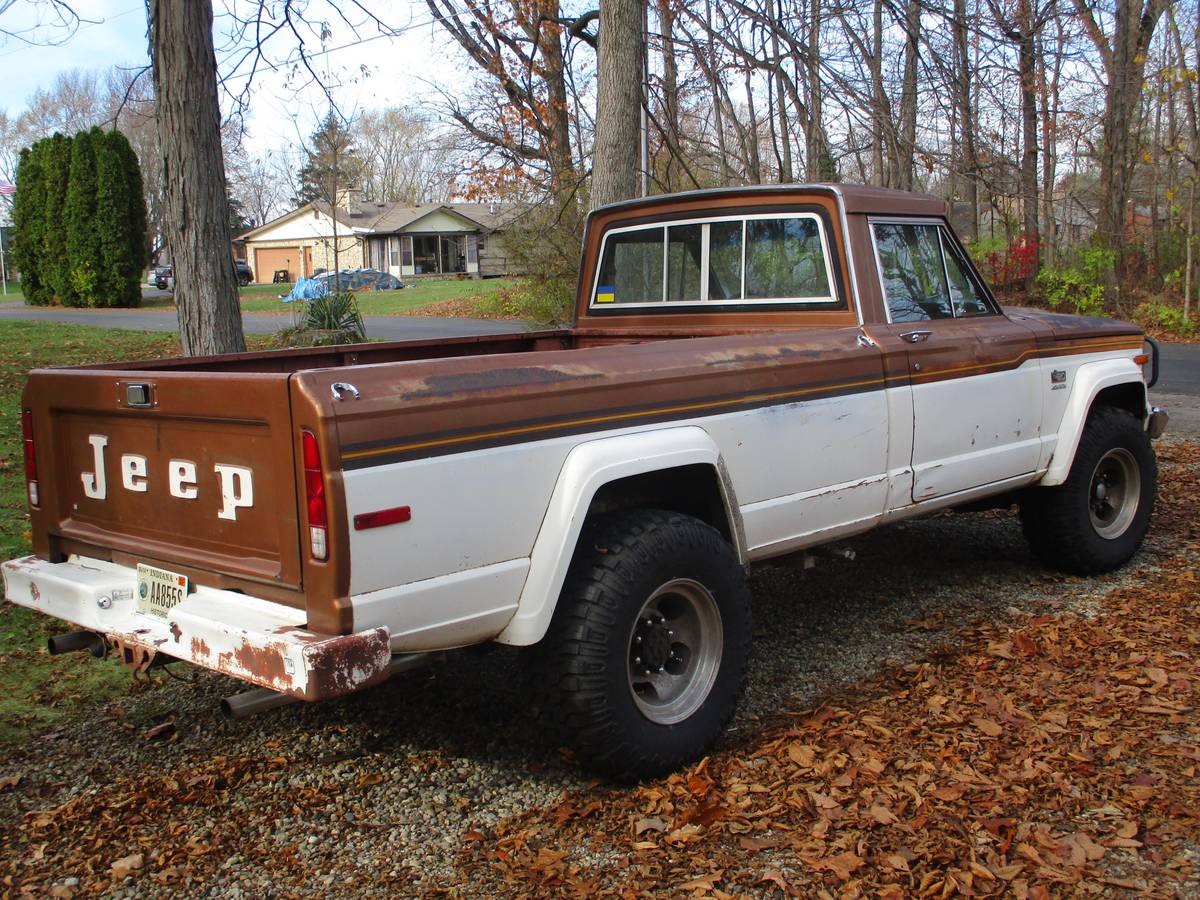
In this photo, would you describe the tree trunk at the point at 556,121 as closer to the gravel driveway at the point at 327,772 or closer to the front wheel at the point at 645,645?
the gravel driveway at the point at 327,772

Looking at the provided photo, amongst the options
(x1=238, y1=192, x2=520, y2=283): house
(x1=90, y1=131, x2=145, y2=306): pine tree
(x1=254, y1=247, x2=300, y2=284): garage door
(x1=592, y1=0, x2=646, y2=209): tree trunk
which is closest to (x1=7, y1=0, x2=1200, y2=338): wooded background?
(x1=592, y1=0, x2=646, y2=209): tree trunk

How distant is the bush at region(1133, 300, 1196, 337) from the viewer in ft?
63.9

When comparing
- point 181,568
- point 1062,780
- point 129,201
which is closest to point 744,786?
point 1062,780

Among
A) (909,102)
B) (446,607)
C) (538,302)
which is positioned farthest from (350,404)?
(538,302)

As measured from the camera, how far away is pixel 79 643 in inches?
147

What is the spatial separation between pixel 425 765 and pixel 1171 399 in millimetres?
→ 11227

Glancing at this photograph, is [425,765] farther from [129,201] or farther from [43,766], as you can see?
[129,201]

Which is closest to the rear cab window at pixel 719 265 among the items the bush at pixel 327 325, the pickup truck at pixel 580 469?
the pickup truck at pixel 580 469

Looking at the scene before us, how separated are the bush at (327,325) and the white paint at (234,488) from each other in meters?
11.1

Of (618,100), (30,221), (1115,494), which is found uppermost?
(30,221)

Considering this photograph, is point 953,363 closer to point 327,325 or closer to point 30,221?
point 327,325

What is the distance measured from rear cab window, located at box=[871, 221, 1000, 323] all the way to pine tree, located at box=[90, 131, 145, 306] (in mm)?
28224

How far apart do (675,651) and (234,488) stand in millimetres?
1598

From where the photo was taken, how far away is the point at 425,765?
3.80m
